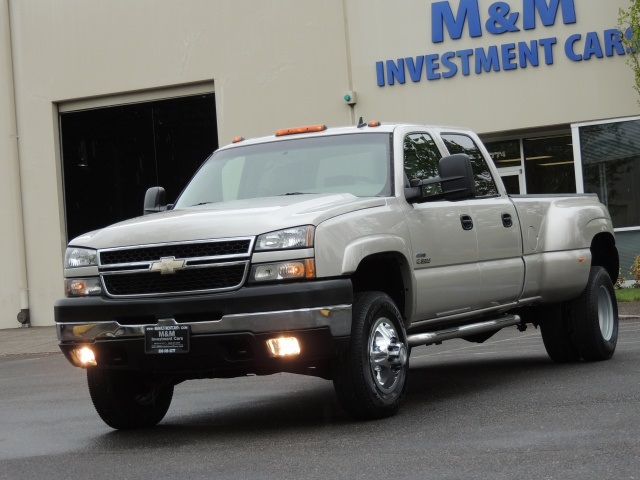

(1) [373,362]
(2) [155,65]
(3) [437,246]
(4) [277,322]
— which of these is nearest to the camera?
(4) [277,322]

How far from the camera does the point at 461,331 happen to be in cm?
898

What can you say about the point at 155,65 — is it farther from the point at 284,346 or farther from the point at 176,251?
the point at 284,346

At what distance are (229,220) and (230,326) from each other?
26.1 inches

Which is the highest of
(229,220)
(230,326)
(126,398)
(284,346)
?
(229,220)

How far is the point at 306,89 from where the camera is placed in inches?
914

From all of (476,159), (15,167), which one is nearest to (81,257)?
(476,159)

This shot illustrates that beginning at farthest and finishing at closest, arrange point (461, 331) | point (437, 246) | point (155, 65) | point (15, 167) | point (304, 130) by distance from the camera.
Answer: point (15, 167) < point (155, 65) < point (304, 130) < point (461, 331) < point (437, 246)

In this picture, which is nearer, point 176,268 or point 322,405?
point 176,268

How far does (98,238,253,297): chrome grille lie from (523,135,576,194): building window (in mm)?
15358

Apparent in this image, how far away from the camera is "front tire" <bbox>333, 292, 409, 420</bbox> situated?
744cm

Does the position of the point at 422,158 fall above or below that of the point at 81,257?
above

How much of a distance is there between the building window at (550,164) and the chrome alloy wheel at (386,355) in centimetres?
1468

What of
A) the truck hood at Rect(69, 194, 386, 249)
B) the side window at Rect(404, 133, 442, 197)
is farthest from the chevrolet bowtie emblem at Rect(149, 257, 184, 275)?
the side window at Rect(404, 133, 442, 197)

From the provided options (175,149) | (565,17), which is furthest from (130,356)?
(175,149)
